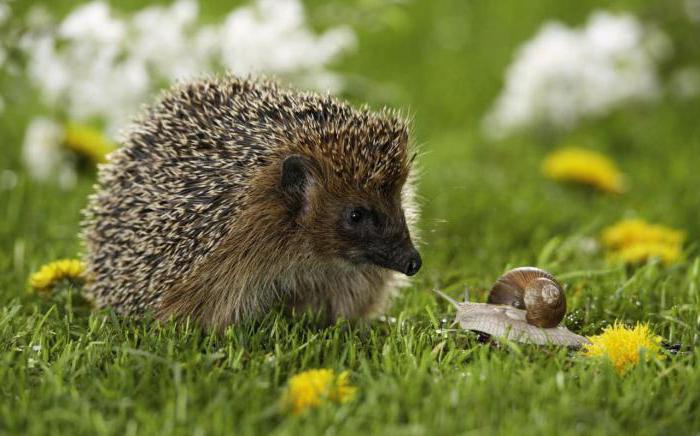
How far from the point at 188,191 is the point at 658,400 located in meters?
2.74

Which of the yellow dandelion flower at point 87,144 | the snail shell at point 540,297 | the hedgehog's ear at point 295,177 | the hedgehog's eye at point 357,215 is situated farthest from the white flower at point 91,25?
the snail shell at point 540,297

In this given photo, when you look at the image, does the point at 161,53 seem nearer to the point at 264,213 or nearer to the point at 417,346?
the point at 264,213

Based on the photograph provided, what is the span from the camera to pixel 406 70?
1260 centimetres

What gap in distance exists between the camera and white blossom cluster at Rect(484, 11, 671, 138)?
10.0m

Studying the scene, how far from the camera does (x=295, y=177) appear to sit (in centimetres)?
488

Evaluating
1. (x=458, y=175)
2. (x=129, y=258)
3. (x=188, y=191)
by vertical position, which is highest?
(x=458, y=175)

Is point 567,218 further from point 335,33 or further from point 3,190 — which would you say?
point 3,190

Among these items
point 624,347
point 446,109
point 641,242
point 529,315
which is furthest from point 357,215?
point 446,109

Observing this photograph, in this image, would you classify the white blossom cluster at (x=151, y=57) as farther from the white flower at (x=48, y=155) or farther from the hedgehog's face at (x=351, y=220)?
the hedgehog's face at (x=351, y=220)

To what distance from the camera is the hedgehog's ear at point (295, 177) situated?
4.82 m

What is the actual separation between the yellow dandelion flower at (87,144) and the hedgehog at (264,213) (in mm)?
2641

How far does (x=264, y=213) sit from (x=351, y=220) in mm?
489

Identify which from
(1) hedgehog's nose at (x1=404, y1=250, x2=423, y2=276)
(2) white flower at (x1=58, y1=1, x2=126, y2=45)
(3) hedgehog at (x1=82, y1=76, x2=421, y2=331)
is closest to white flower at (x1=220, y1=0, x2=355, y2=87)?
(2) white flower at (x1=58, y1=1, x2=126, y2=45)

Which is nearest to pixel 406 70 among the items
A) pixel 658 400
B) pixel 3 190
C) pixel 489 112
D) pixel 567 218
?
pixel 489 112
